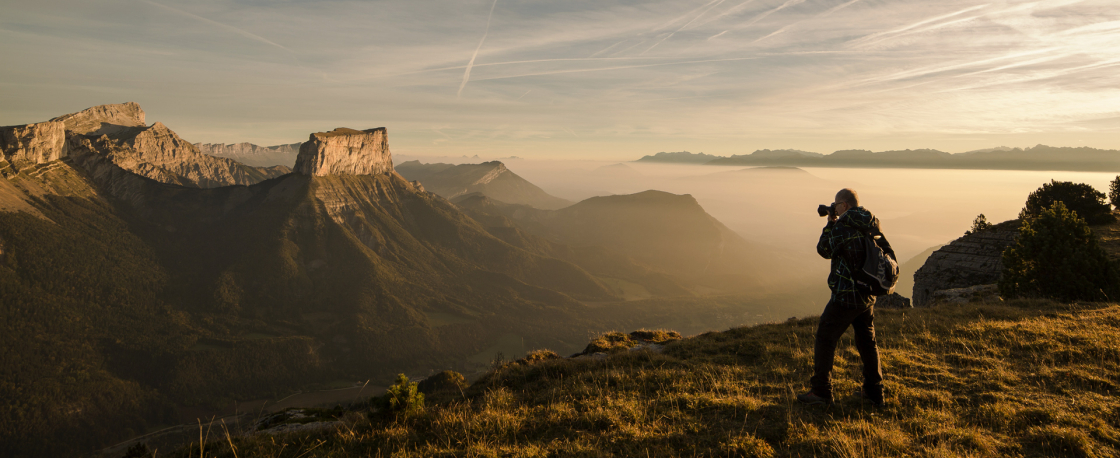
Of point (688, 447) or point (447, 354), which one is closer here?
point (688, 447)

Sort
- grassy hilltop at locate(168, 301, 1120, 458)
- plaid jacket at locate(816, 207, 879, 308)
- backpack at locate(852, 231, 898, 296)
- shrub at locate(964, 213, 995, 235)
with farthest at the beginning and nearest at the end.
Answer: shrub at locate(964, 213, 995, 235) → plaid jacket at locate(816, 207, 879, 308) → backpack at locate(852, 231, 898, 296) → grassy hilltop at locate(168, 301, 1120, 458)

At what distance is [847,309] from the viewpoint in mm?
6707

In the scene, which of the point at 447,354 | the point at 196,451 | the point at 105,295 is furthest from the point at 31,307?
the point at 196,451

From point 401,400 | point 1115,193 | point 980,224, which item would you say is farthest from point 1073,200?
point 401,400

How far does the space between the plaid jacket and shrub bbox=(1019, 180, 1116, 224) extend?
1150 inches

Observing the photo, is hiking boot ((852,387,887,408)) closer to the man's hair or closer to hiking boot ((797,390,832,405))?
hiking boot ((797,390,832,405))

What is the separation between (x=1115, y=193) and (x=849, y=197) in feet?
139

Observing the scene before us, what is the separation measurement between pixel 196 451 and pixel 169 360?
215458 mm

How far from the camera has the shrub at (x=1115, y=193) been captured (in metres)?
29.5

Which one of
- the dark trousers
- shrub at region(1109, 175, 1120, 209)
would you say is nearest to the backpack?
the dark trousers

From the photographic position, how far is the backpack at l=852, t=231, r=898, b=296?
639 cm

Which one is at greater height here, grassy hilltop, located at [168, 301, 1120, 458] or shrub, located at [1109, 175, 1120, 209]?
shrub, located at [1109, 175, 1120, 209]

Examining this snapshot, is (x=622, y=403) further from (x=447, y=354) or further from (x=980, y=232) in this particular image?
(x=447, y=354)

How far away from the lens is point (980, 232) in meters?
A: 25.9
